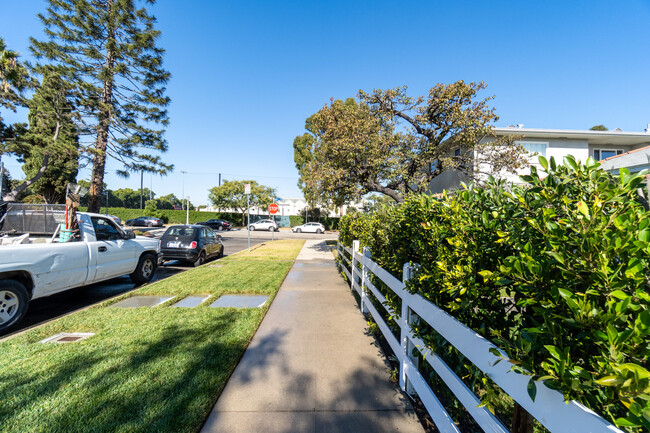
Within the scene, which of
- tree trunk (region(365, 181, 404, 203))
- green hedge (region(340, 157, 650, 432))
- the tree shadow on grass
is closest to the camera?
green hedge (region(340, 157, 650, 432))

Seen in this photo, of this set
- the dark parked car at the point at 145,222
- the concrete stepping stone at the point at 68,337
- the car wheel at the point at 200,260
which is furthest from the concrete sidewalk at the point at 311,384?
the dark parked car at the point at 145,222

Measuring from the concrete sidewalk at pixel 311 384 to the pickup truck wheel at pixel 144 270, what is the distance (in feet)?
14.6

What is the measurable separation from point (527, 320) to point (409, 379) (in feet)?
4.96

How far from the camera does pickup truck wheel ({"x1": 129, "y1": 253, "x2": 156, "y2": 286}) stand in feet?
23.5

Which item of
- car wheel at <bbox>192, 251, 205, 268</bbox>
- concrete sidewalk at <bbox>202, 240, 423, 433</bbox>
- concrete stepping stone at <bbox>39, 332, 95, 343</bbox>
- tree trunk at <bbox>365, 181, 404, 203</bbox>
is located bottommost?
concrete sidewalk at <bbox>202, 240, 423, 433</bbox>

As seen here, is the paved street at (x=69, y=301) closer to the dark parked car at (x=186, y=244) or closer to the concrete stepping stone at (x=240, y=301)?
the dark parked car at (x=186, y=244)

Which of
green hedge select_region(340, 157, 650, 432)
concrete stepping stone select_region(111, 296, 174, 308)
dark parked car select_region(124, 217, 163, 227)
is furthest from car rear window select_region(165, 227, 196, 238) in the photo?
dark parked car select_region(124, 217, 163, 227)

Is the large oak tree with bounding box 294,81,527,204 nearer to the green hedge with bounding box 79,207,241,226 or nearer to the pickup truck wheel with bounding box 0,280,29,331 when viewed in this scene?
the pickup truck wheel with bounding box 0,280,29,331

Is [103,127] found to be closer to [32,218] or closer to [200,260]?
[200,260]

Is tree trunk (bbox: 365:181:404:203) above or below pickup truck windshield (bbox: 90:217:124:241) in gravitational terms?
above

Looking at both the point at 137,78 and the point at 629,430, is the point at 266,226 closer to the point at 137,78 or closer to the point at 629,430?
the point at 137,78

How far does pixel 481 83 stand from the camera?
12.6 meters

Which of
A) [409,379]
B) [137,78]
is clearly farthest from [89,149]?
[409,379]

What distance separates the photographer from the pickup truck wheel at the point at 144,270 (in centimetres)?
716
